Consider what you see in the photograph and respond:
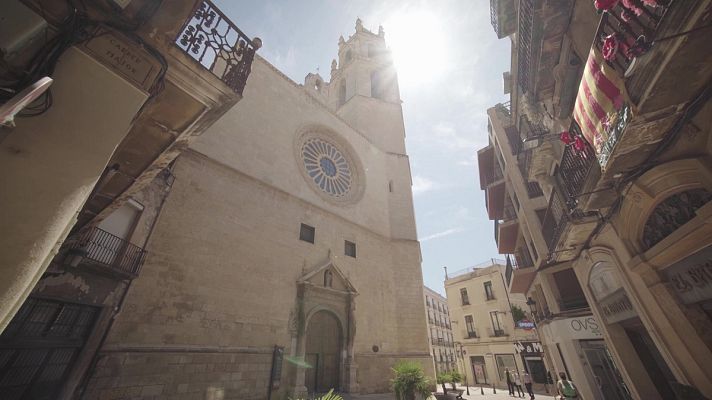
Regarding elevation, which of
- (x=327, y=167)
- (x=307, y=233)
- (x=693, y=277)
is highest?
(x=327, y=167)

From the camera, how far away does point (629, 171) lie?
4098 mm

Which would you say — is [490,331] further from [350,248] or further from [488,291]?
[350,248]

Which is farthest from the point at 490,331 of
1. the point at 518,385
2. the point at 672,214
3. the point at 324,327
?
the point at 672,214

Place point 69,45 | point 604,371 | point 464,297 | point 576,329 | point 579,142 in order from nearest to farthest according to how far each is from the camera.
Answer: point 69,45 < point 579,142 < point 604,371 < point 576,329 < point 464,297

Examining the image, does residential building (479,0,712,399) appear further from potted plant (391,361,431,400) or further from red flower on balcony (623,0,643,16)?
potted plant (391,361,431,400)

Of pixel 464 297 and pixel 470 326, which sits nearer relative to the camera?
pixel 470 326

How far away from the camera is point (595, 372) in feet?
26.9

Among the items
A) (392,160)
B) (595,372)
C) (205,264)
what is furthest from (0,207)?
(392,160)

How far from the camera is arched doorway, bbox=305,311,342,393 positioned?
10.3 meters

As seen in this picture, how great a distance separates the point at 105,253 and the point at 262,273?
4481mm

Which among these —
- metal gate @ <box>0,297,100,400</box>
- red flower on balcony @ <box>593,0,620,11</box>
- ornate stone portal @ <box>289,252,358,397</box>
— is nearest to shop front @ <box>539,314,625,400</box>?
ornate stone portal @ <box>289,252,358,397</box>

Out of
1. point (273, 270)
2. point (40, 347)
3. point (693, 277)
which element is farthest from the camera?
point (273, 270)

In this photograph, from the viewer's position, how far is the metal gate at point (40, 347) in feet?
16.0

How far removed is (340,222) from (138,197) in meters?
8.21
